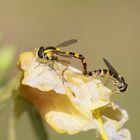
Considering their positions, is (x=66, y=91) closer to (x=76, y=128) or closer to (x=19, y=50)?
(x=76, y=128)

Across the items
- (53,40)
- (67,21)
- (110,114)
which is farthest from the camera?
(67,21)

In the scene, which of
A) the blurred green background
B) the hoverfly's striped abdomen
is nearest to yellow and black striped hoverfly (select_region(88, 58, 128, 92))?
the hoverfly's striped abdomen

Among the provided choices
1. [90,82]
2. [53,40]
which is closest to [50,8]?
[53,40]

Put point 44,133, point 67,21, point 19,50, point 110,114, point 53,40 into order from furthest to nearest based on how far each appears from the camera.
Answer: point 67,21, point 53,40, point 19,50, point 110,114, point 44,133

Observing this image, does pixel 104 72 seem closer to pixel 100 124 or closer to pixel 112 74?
pixel 112 74

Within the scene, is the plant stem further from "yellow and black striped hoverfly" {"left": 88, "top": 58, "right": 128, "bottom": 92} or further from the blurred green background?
the blurred green background

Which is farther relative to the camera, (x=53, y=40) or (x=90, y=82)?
(x=53, y=40)

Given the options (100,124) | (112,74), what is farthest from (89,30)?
(100,124)
